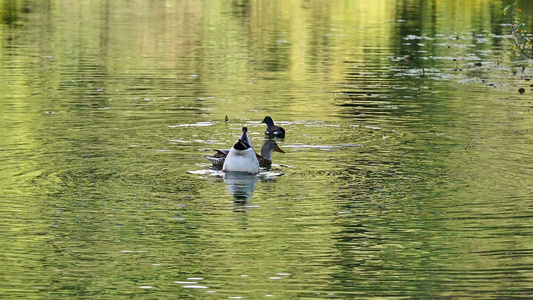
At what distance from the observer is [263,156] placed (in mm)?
19828

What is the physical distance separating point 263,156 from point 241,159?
4.51ft

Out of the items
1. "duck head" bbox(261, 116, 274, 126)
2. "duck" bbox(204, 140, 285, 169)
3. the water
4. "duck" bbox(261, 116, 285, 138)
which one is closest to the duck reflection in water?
the water

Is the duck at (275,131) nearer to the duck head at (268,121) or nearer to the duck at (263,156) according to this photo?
the duck head at (268,121)

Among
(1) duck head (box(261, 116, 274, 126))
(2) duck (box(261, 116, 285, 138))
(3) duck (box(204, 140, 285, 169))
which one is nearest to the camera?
(3) duck (box(204, 140, 285, 169))

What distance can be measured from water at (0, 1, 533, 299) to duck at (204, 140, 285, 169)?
0.23 m

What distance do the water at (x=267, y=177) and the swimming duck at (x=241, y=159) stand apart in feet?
0.72

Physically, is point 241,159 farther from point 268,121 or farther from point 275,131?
point 268,121

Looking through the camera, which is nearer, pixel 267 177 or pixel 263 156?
pixel 267 177

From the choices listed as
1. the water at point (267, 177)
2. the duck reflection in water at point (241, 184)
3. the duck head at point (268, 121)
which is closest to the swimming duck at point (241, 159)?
the duck reflection in water at point (241, 184)

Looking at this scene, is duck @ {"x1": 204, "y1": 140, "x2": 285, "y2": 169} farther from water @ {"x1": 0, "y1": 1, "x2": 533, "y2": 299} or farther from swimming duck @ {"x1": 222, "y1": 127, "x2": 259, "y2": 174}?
swimming duck @ {"x1": 222, "y1": 127, "x2": 259, "y2": 174}

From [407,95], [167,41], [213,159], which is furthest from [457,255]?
[167,41]

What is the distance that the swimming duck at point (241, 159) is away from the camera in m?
18.3

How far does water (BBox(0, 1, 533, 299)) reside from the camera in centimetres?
1259

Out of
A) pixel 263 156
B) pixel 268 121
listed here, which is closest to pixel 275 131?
pixel 268 121
